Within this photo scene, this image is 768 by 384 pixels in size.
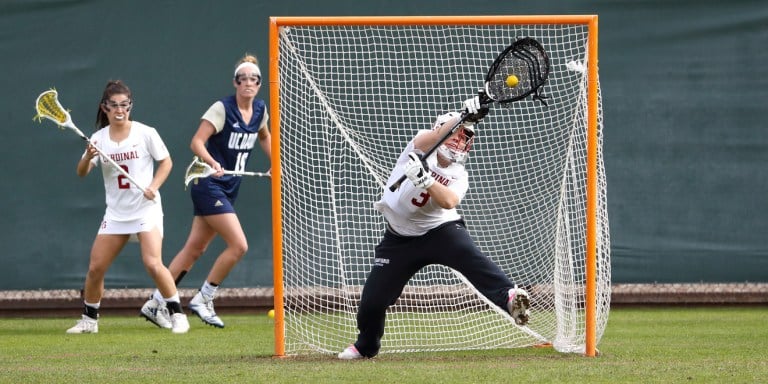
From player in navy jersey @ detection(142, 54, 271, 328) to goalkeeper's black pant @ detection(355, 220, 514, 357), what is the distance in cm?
251

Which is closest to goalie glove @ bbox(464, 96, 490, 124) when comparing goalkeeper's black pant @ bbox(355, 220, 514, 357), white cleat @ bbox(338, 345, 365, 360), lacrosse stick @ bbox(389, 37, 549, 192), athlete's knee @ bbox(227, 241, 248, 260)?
lacrosse stick @ bbox(389, 37, 549, 192)

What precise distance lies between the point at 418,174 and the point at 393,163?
105 inches

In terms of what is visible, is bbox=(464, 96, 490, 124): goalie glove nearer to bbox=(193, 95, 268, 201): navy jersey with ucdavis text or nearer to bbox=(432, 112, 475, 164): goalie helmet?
bbox=(432, 112, 475, 164): goalie helmet

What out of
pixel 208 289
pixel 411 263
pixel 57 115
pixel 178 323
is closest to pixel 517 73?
pixel 411 263

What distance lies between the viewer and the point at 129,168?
905cm

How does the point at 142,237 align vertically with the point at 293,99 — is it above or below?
below

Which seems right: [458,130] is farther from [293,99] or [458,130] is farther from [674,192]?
[674,192]

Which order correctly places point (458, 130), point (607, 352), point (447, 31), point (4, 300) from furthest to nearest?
1. point (4, 300)
2. point (447, 31)
3. point (607, 352)
4. point (458, 130)

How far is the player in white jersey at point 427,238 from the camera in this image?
691 cm

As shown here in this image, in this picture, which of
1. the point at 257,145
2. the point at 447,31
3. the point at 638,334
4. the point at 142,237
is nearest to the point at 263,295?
the point at 257,145

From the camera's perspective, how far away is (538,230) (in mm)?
8898

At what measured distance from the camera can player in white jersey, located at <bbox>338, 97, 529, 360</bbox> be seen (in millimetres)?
6914

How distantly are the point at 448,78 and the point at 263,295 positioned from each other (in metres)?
2.72

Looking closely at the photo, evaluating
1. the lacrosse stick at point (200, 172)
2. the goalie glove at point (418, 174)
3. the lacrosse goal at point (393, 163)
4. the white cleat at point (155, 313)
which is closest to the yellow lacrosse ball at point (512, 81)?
the goalie glove at point (418, 174)
